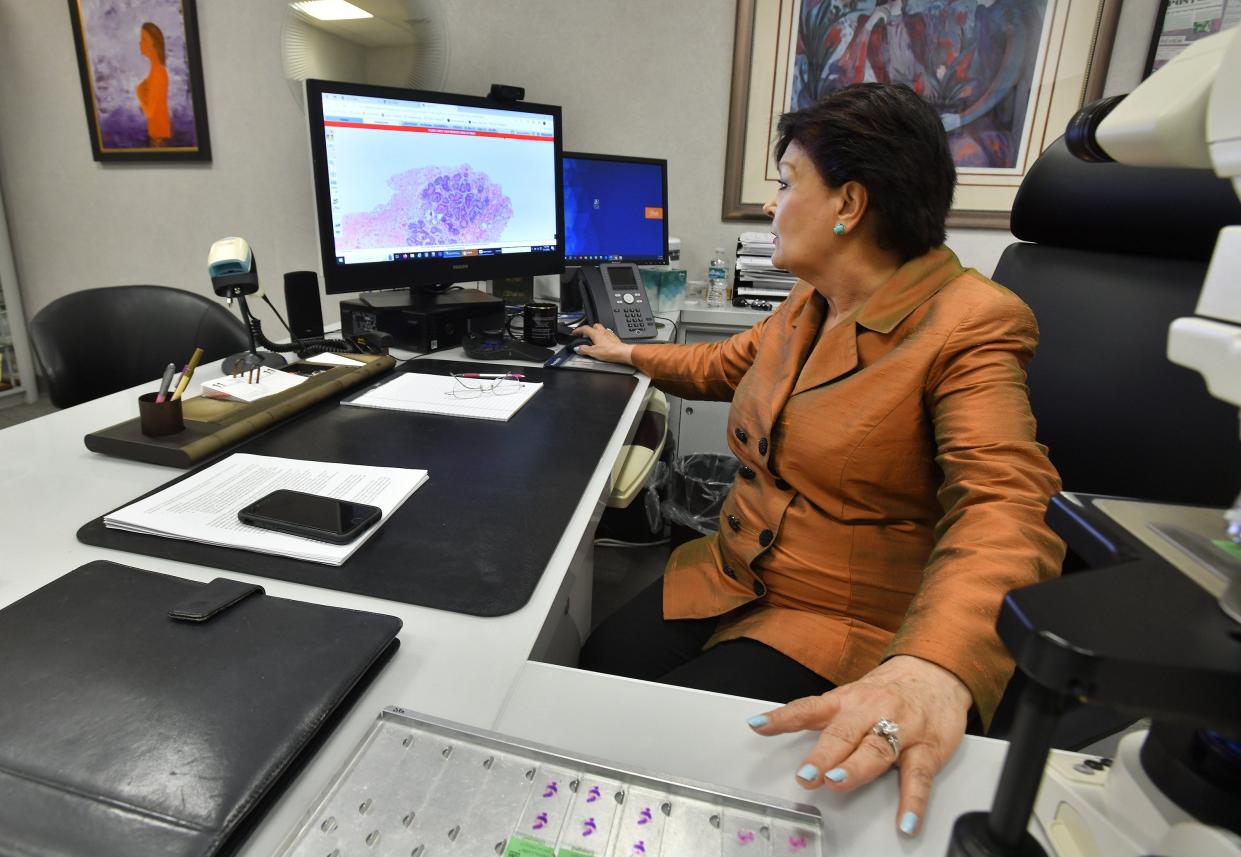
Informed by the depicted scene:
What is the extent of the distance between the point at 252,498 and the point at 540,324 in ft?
3.15

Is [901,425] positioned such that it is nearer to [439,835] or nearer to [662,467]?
[439,835]

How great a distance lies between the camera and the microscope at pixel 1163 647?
0.30 metres

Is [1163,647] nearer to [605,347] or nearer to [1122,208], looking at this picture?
[1122,208]

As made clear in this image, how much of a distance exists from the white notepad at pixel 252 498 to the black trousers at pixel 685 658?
44cm

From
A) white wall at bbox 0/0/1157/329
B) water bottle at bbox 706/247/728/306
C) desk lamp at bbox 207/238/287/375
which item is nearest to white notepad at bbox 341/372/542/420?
desk lamp at bbox 207/238/287/375

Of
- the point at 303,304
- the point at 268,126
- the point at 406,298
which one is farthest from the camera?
the point at 268,126

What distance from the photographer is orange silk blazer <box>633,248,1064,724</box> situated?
79cm

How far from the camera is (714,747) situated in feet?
1.66

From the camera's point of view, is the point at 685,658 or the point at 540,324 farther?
the point at 540,324

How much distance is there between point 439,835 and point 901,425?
75cm

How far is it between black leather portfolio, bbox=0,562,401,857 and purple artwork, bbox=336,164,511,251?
99cm

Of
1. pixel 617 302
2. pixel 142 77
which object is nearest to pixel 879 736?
pixel 617 302

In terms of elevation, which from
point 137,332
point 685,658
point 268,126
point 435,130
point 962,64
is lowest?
point 685,658

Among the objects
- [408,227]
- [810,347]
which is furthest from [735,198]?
[810,347]
